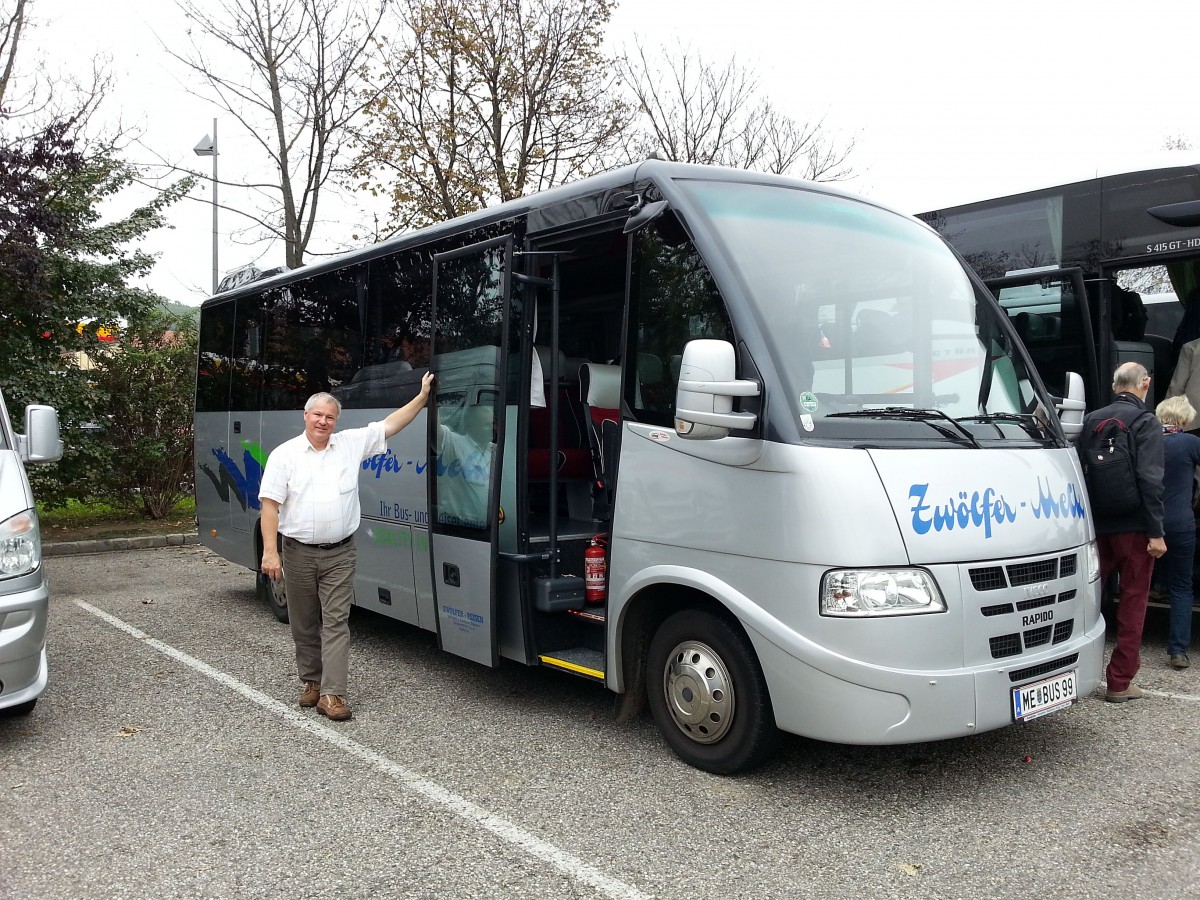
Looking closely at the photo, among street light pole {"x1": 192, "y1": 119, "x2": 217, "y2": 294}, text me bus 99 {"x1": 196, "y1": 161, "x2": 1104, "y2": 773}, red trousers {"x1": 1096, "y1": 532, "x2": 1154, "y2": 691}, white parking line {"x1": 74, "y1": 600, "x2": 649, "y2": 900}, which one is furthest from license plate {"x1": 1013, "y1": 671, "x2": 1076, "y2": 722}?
street light pole {"x1": 192, "y1": 119, "x2": 217, "y2": 294}

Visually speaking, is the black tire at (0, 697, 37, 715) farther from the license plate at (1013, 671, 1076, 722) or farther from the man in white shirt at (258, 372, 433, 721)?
the license plate at (1013, 671, 1076, 722)

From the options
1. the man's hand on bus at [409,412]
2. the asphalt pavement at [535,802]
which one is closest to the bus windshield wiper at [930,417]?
the asphalt pavement at [535,802]

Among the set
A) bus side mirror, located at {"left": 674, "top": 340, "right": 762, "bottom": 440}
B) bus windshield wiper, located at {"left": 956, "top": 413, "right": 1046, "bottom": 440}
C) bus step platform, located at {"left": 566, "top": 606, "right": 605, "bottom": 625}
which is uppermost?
bus side mirror, located at {"left": 674, "top": 340, "right": 762, "bottom": 440}

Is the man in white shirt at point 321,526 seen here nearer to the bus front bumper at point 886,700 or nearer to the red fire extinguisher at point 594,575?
the red fire extinguisher at point 594,575

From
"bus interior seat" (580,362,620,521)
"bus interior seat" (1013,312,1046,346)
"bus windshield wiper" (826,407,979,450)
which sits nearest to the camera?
"bus windshield wiper" (826,407,979,450)

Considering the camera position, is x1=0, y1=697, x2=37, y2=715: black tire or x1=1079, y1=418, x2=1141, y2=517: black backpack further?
x1=0, y1=697, x2=37, y2=715: black tire

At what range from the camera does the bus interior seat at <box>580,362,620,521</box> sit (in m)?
5.57

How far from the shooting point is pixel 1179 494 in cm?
623

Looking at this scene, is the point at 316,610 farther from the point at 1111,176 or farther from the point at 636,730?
the point at 1111,176

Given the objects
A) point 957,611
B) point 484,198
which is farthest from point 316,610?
point 484,198

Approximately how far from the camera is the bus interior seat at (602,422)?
557cm

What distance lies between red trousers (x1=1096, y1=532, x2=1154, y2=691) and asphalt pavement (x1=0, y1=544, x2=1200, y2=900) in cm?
20

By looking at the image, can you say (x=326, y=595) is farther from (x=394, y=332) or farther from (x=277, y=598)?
(x=277, y=598)

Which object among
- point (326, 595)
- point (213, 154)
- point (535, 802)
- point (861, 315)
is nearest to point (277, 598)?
point (326, 595)
